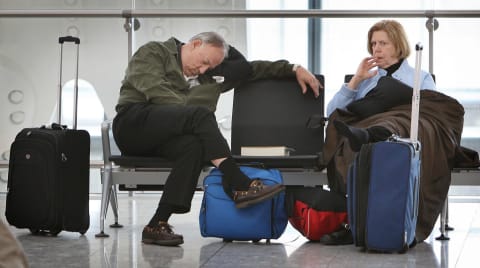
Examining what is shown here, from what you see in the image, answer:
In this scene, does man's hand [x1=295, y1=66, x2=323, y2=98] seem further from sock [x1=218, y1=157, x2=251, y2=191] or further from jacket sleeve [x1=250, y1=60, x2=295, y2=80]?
sock [x1=218, y1=157, x2=251, y2=191]

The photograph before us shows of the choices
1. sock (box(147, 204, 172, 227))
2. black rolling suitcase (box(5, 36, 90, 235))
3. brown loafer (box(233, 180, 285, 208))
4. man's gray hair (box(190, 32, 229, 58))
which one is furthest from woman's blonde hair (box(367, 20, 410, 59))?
black rolling suitcase (box(5, 36, 90, 235))

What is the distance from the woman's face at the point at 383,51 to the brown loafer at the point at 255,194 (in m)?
0.82

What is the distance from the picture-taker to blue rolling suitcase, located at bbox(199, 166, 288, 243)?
3682 mm

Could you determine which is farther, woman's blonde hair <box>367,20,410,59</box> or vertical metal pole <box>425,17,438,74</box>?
vertical metal pole <box>425,17,438,74</box>

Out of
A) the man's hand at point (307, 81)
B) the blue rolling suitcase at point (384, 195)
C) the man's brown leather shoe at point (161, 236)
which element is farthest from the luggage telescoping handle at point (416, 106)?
the man's brown leather shoe at point (161, 236)

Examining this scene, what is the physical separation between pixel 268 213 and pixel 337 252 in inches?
13.9

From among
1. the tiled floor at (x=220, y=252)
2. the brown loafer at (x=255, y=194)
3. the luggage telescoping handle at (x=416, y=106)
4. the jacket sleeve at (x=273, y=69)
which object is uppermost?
the jacket sleeve at (x=273, y=69)

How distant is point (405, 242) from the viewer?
3443 mm

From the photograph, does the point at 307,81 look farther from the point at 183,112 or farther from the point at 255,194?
the point at 255,194

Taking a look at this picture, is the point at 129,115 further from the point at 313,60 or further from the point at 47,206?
the point at 313,60

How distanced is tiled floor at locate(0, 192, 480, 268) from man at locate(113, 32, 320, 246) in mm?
168

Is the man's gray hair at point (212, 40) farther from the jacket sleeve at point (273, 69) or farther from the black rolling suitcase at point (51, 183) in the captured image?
the black rolling suitcase at point (51, 183)

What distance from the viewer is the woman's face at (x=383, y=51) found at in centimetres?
409

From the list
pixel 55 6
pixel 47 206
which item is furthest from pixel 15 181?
pixel 55 6
